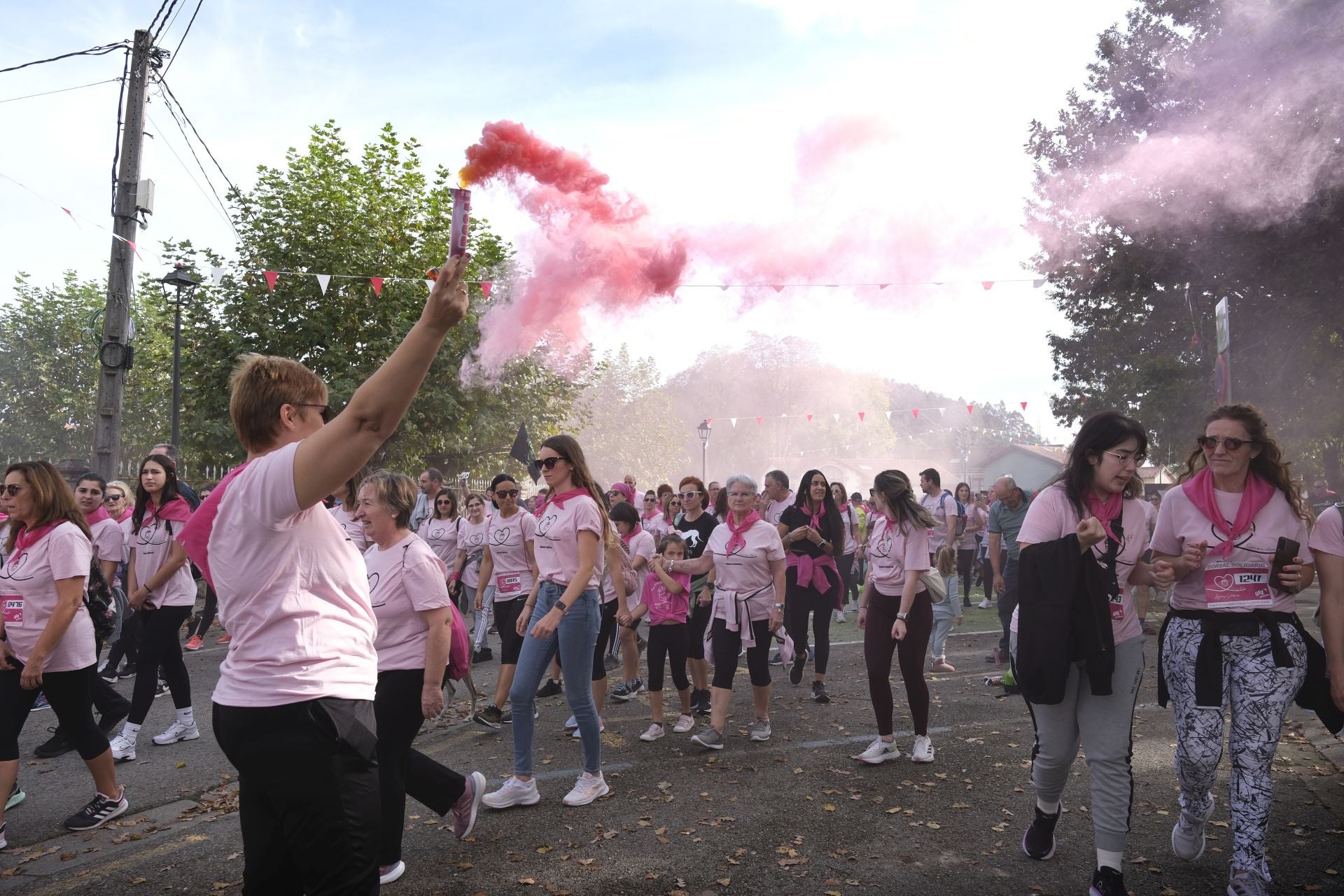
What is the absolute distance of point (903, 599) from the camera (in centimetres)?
618

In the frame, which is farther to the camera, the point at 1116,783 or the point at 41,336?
the point at 41,336

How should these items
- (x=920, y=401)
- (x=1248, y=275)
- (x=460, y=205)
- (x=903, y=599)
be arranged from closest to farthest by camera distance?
1. (x=460, y=205)
2. (x=903, y=599)
3. (x=1248, y=275)
4. (x=920, y=401)

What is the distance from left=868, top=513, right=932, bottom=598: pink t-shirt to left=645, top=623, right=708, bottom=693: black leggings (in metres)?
1.63

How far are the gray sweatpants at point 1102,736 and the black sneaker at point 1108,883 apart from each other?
91mm

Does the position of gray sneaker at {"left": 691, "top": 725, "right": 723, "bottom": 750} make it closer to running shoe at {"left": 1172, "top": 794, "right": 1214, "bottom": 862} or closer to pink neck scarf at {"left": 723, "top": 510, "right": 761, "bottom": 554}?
pink neck scarf at {"left": 723, "top": 510, "right": 761, "bottom": 554}

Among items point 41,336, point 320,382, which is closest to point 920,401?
point 41,336

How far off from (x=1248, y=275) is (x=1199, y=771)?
19827mm

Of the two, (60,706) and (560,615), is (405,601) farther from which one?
(60,706)

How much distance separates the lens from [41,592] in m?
4.80

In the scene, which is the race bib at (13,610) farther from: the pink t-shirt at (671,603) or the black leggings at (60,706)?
the pink t-shirt at (671,603)

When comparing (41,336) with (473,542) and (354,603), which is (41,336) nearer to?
(473,542)

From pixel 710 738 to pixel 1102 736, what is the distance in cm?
313

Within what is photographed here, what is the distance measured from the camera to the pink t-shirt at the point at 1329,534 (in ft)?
12.7

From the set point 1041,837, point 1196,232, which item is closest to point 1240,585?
point 1041,837
